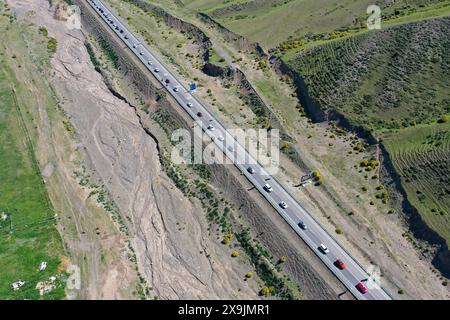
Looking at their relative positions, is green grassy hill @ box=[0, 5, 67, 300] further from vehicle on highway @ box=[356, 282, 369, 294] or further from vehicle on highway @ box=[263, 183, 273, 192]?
vehicle on highway @ box=[356, 282, 369, 294]

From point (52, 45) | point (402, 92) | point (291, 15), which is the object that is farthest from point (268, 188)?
point (52, 45)

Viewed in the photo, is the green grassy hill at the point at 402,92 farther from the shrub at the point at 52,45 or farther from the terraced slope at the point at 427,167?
the shrub at the point at 52,45

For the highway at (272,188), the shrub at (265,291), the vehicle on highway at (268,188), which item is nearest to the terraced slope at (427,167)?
the highway at (272,188)

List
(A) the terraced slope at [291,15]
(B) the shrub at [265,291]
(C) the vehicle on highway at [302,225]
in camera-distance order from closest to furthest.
Result: (B) the shrub at [265,291] → (C) the vehicle on highway at [302,225] → (A) the terraced slope at [291,15]

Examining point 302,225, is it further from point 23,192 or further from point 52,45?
point 52,45

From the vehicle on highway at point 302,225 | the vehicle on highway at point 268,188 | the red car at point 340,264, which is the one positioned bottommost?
the red car at point 340,264

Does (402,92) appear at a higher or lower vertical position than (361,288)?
higher

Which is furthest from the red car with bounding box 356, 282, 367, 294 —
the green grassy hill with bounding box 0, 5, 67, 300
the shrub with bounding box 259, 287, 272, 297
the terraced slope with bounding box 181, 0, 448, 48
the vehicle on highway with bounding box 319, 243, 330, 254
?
the terraced slope with bounding box 181, 0, 448, 48
